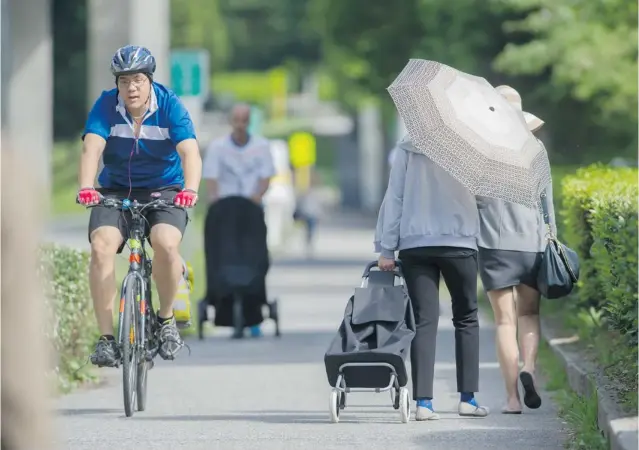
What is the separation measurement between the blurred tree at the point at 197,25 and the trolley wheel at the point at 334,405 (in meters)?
73.4

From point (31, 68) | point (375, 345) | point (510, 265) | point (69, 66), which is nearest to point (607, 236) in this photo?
point (510, 265)

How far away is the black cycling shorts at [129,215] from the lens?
358 inches

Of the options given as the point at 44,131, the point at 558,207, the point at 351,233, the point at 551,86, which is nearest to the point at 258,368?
the point at 558,207

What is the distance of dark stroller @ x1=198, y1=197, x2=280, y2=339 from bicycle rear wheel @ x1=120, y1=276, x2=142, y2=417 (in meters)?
4.44

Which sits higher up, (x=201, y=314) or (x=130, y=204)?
(x=130, y=204)

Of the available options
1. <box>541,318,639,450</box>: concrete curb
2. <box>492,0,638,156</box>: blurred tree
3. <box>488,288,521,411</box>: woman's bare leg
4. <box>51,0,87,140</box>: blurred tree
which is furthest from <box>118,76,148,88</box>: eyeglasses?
<box>51,0,87,140</box>: blurred tree

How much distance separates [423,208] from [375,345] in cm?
73

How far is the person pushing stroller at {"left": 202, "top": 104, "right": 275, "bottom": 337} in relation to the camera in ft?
46.4

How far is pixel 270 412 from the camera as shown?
9.55 m

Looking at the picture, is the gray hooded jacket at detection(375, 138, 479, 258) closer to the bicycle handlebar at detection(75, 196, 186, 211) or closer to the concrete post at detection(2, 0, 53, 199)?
the bicycle handlebar at detection(75, 196, 186, 211)

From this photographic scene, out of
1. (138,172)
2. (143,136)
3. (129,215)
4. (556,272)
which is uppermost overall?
(143,136)

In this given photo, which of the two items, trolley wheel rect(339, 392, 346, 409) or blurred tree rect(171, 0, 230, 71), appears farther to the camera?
blurred tree rect(171, 0, 230, 71)

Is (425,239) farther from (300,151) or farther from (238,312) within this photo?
(300,151)

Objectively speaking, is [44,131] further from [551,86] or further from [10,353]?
[10,353]
